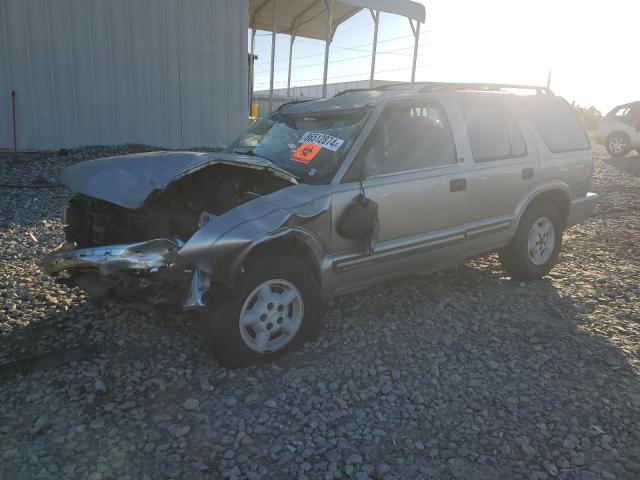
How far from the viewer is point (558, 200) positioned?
5.01 m

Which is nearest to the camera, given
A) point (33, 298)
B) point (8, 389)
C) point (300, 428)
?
point (300, 428)

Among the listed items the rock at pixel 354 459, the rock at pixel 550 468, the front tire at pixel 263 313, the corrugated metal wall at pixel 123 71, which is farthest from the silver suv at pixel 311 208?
the corrugated metal wall at pixel 123 71

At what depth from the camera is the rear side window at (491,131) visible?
428cm

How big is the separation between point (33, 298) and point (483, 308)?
3763 mm

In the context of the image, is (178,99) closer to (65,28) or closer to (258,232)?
(65,28)

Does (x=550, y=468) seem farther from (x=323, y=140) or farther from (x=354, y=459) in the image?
(x=323, y=140)

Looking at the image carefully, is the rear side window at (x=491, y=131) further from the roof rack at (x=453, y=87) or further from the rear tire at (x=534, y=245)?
the rear tire at (x=534, y=245)

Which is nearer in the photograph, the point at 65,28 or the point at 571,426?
the point at 571,426

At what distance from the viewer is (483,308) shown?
13.7ft

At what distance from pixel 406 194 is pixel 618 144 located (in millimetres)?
15913

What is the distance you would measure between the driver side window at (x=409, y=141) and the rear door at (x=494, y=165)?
250 mm

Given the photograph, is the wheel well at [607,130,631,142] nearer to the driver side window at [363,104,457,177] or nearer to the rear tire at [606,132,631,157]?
the rear tire at [606,132,631,157]

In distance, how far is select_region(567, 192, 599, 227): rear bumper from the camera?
509 centimetres

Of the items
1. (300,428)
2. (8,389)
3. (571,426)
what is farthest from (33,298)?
(571,426)
